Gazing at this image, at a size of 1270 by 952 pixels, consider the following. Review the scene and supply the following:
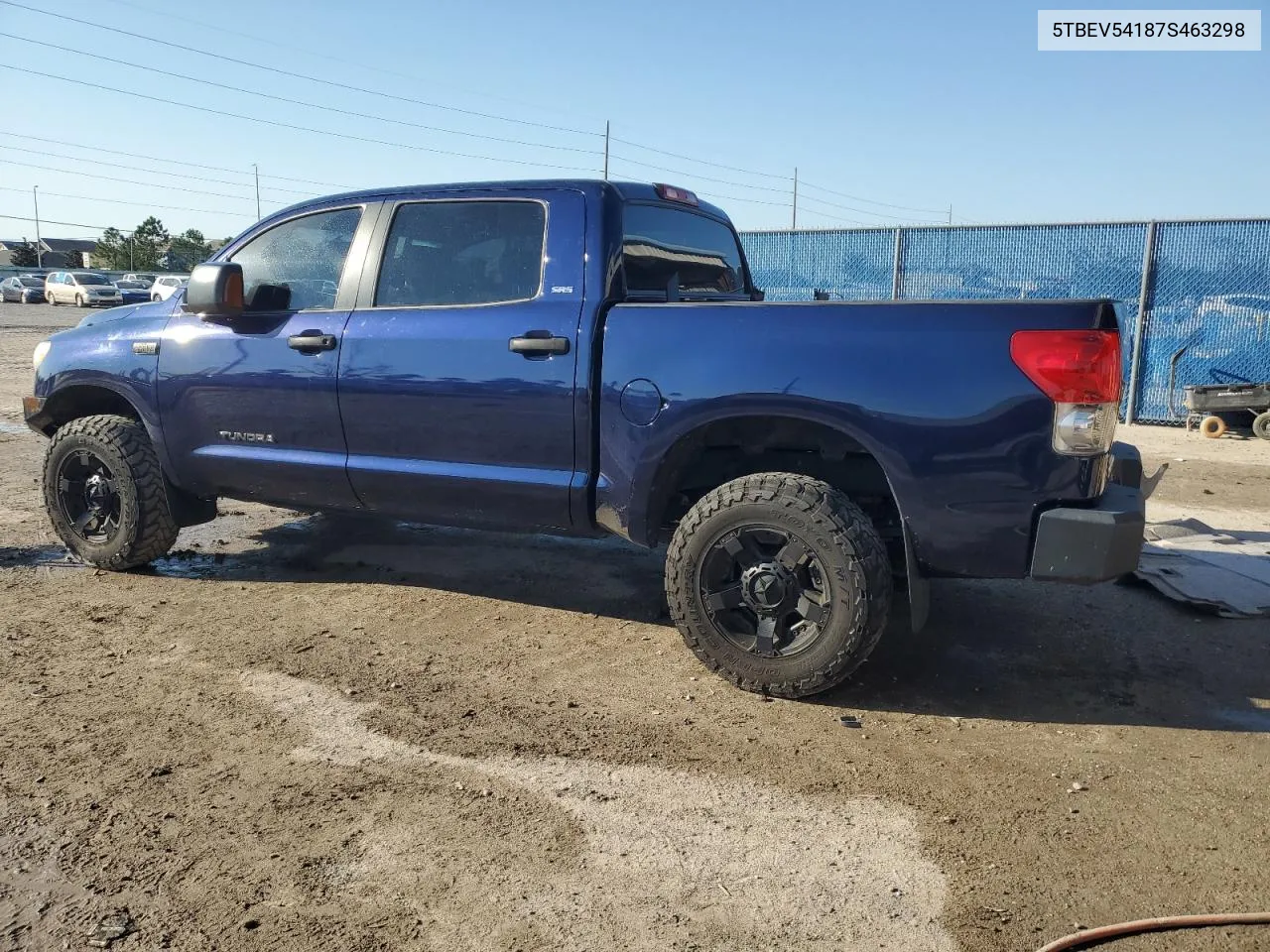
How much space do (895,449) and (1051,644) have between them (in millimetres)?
1531

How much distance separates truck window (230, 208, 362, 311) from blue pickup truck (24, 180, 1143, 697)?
14 millimetres

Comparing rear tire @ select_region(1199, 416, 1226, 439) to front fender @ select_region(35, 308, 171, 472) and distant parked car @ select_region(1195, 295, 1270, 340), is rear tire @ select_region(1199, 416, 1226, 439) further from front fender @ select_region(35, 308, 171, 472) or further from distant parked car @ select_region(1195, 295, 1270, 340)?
front fender @ select_region(35, 308, 171, 472)

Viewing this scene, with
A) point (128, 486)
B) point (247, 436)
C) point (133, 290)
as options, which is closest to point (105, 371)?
point (128, 486)

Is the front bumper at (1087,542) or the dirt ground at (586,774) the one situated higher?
the front bumper at (1087,542)

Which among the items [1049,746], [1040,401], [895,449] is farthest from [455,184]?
[1049,746]

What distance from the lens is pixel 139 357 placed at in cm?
494

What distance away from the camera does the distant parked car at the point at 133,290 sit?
3862cm

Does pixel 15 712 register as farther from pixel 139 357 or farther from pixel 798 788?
pixel 798 788

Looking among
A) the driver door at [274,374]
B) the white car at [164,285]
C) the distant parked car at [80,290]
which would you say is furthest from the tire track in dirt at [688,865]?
the distant parked car at [80,290]

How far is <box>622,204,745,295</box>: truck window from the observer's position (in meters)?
4.29

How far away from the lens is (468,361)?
4066 mm

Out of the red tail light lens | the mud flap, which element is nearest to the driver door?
the mud flap

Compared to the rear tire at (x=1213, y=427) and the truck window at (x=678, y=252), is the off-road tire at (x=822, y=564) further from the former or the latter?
the rear tire at (x=1213, y=427)

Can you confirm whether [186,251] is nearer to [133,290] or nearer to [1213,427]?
[133,290]
